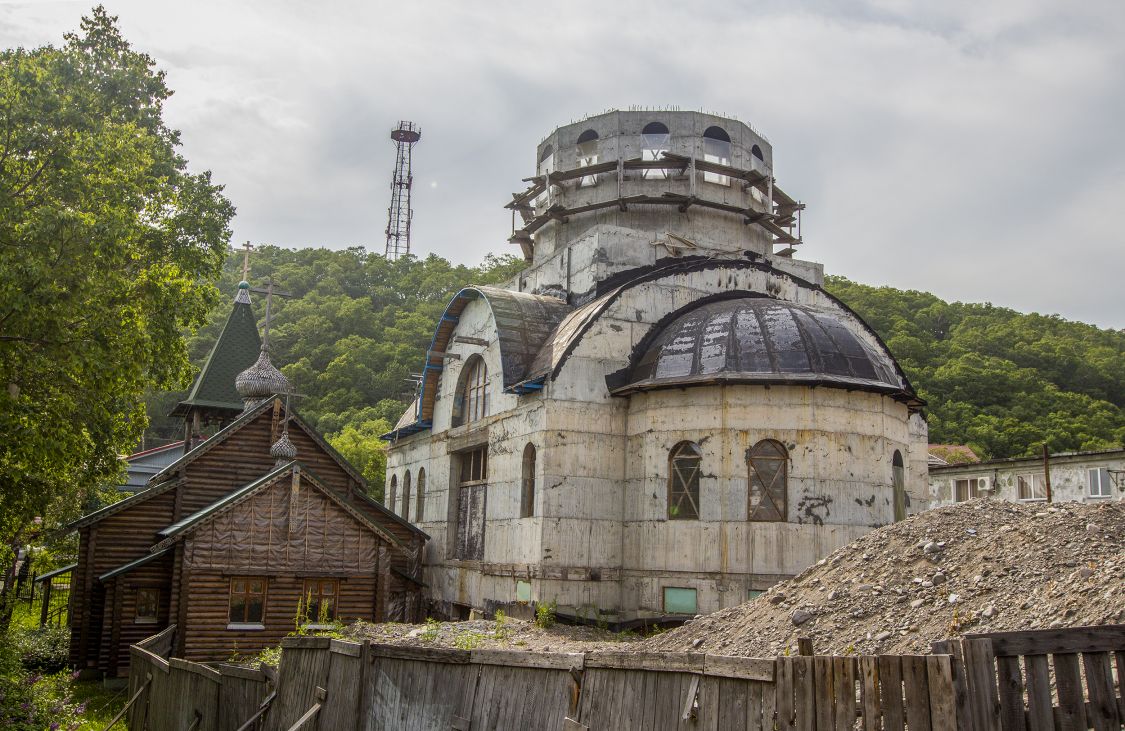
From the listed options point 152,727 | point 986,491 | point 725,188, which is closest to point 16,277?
point 152,727

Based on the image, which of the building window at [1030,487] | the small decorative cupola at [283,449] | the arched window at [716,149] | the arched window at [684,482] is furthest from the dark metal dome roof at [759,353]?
the building window at [1030,487]

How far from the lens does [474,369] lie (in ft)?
84.0

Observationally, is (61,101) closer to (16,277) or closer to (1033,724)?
(16,277)

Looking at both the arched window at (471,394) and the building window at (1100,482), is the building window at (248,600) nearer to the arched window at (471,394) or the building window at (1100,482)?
the arched window at (471,394)

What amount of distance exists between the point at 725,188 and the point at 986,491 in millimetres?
19573

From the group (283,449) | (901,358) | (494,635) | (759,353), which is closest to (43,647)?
(283,449)

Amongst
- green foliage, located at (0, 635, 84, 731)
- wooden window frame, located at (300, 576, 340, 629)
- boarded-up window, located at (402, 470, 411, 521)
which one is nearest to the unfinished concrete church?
boarded-up window, located at (402, 470, 411, 521)

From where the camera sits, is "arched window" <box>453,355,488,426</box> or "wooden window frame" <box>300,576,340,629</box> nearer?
"wooden window frame" <box>300,576,340,629</box>

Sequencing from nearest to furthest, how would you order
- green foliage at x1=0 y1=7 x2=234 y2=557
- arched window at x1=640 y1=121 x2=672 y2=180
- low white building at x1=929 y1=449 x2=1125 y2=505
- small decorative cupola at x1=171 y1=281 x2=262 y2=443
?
green foliage at x1=0 y1=7 x2=234 y2=557 → arched window at x1=640 y1=121 x2=672 y2=180 → small decorative cupola at x1=171 y1=281 x2=262 y2=443 → low white building at x1=929 y1=449 x2=1125 y2=505

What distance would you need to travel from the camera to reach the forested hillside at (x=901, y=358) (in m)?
49.5

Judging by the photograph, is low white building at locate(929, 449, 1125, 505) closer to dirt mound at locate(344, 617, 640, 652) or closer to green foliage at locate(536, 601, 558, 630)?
green foliage at locate(536, 601, 558, 630)

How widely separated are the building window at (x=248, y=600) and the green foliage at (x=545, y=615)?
5656 mm

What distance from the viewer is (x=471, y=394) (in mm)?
25625

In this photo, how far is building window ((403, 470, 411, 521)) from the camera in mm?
29578
